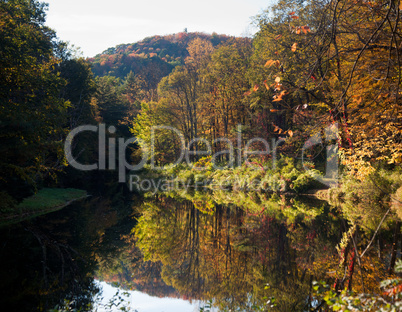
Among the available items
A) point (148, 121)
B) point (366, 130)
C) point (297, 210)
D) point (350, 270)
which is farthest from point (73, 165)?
point (350, 270)

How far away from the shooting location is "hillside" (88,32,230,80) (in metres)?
69.6

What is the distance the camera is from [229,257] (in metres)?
6.47

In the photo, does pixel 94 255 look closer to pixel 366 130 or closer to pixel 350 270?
pixel 350 270

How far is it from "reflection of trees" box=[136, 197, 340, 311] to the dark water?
0.02 m

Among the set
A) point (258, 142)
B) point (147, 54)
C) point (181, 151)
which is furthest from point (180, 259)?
point (147, 54)

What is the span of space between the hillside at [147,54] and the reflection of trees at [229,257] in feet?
187

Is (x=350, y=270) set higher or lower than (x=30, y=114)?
lower

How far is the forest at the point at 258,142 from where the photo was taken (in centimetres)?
474

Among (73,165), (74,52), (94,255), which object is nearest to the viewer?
(94,255)

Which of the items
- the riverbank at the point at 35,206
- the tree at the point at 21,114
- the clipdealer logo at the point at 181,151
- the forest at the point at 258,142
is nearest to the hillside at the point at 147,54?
the clipdealer logo at the point at 181,151

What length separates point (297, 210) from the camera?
11961 millimetres

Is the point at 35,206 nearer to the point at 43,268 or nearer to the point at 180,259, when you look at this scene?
the point at 43,268

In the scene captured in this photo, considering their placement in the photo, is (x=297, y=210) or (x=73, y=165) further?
(x=73, y=165)

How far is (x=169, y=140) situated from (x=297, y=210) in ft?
77.6
